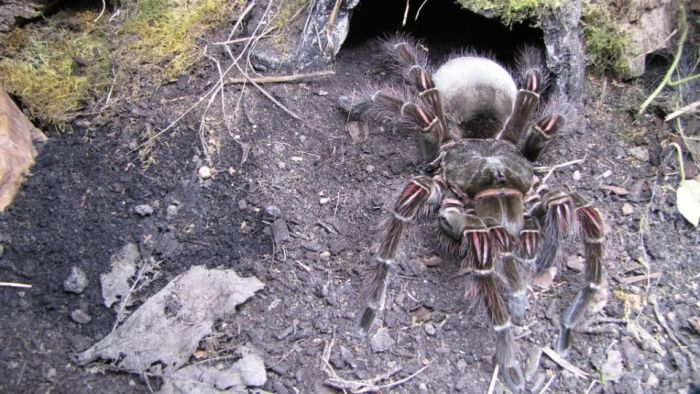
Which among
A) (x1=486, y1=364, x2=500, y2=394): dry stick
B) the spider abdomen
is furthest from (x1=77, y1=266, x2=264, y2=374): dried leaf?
the spider abdomen

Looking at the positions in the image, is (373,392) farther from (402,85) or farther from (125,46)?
(125,46)

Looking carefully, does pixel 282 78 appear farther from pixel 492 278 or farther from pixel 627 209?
pixel 627 209

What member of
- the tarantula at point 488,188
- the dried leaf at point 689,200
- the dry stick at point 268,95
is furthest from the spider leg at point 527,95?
the dry stick at point 268,95

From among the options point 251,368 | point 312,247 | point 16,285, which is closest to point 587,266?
point 312,247

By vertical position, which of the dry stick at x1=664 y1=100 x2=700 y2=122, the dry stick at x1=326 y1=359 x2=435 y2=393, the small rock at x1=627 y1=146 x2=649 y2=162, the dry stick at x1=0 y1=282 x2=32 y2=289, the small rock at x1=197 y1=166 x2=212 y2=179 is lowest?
the dry stick at x1=326 y1=359 x2=435 y2=393

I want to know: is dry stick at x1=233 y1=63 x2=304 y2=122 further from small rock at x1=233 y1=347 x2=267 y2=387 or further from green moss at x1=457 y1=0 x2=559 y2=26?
small rock at x1=233 y1=347 x2=267 y2=387
